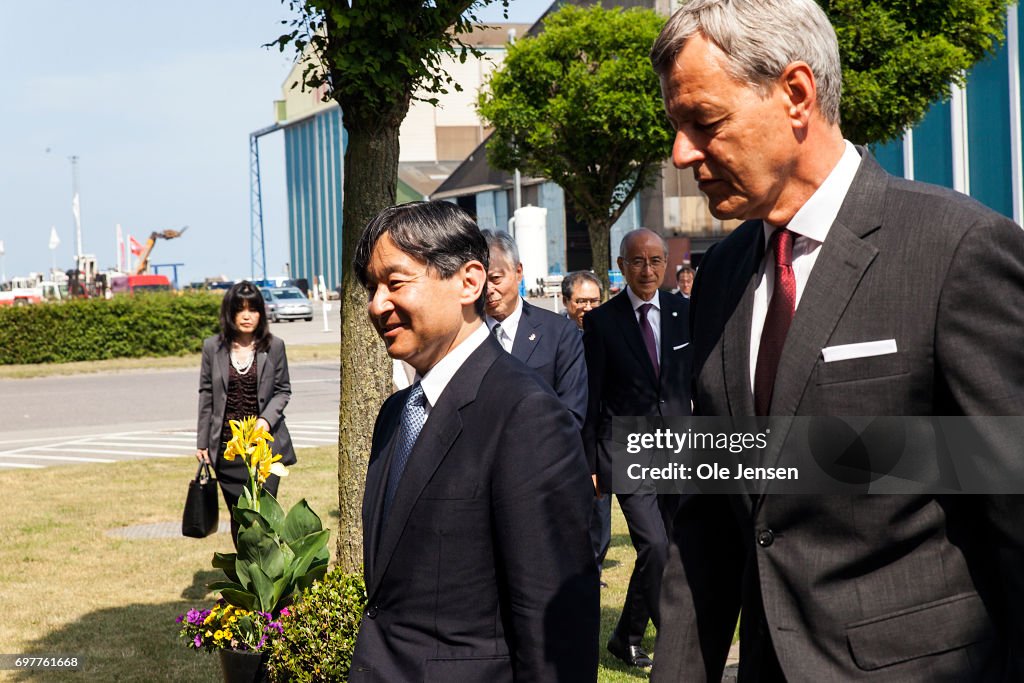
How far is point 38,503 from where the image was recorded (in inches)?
482

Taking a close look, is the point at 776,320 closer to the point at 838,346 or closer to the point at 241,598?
the point at 838,346

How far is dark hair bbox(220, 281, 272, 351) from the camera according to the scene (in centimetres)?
835

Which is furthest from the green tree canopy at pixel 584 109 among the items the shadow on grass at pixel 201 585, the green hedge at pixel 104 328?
the shadow on grass at pixel 201 585

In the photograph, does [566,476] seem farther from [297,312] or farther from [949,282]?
[297,312]

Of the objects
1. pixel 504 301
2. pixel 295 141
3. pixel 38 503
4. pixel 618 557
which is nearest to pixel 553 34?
pixel 38 503

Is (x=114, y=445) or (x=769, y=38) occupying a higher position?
(x=769, y=38)

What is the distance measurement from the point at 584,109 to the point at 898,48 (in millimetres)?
9373

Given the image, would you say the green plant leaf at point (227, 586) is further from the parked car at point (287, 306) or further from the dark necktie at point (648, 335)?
the parked car at point (287, 306)

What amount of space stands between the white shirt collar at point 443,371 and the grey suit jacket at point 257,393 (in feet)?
18.2

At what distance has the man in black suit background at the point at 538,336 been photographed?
6727 mm

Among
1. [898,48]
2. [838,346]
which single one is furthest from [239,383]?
[898,48]

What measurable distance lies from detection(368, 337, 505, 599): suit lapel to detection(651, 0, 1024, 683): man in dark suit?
697mm

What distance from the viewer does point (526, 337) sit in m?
6.76

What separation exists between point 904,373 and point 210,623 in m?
4.39
